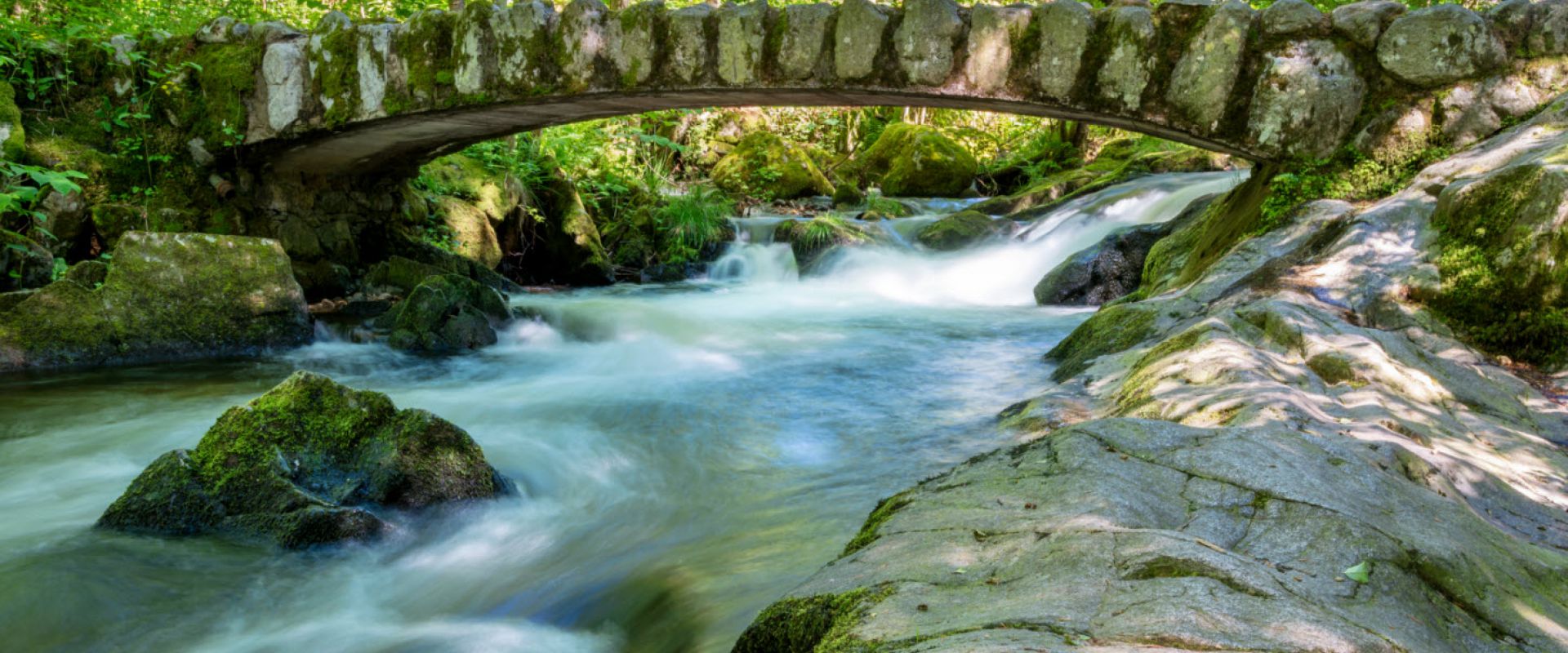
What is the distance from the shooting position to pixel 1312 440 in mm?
2545

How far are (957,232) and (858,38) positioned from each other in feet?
20.2

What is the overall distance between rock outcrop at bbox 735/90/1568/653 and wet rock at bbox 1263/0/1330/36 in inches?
70.2

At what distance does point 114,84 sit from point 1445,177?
33.4ft

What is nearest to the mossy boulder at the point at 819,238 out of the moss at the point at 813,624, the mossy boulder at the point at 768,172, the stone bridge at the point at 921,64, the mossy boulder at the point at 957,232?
the mossy boulder at the point at 957,232

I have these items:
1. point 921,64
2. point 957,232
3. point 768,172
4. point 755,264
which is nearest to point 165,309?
point 921,64

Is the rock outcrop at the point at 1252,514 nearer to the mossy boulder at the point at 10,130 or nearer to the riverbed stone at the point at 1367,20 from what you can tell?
the riverbed stone at the point at 1367,20

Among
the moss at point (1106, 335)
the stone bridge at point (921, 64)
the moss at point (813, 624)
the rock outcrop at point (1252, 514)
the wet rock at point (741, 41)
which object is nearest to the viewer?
the rock outcrop at point (1252, 514)

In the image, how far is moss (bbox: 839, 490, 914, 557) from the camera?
2.21 meters

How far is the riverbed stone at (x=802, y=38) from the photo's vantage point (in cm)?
651

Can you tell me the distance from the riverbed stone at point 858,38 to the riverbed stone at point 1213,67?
2.05 meters

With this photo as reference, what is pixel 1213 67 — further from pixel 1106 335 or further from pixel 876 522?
pixel 876 522

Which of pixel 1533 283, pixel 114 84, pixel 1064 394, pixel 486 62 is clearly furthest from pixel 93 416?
pixel 1533 283

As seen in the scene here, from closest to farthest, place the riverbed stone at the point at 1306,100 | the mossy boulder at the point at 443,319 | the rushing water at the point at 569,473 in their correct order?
the rushing water at the point at 569,473
the riverbed stone at the point at 1306,100
the mossy boulder at the point at 443,319

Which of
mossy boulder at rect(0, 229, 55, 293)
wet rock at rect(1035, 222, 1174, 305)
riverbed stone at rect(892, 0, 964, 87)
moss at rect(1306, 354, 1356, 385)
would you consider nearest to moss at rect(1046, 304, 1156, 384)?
moss at rect(1306, 354, 1356, 385)
